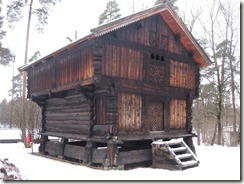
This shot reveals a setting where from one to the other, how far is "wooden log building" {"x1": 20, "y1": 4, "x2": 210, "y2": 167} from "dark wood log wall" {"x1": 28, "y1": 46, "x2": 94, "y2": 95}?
0.04 metres

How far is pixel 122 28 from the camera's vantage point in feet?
39.7

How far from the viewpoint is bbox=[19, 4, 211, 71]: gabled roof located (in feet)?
35.0

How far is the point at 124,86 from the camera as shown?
1197 centimetres

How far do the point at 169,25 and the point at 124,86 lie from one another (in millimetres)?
4275

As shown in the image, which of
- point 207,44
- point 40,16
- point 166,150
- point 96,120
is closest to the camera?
point 166,150

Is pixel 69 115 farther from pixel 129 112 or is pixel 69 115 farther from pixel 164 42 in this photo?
pixel 164 42

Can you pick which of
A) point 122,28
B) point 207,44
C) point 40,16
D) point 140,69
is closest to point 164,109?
point 140,69

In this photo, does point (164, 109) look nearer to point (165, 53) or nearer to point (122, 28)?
point (165, 53)

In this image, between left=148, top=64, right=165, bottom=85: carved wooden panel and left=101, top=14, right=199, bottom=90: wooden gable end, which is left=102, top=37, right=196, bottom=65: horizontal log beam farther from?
left=148, top=64, right=165, bottom=85: carved wooden panel

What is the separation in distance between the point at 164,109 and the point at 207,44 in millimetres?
15476

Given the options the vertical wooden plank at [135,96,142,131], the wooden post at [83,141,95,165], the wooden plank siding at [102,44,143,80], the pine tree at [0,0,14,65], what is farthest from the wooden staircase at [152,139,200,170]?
the pine tree at [0,0,14,65]

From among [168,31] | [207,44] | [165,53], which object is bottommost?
[165,53]

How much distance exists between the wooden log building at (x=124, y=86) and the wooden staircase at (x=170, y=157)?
0.91 m

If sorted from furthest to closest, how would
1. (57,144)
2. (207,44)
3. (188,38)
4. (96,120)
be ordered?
(207,44) → (57,144) → (188,38) → (96,120)
